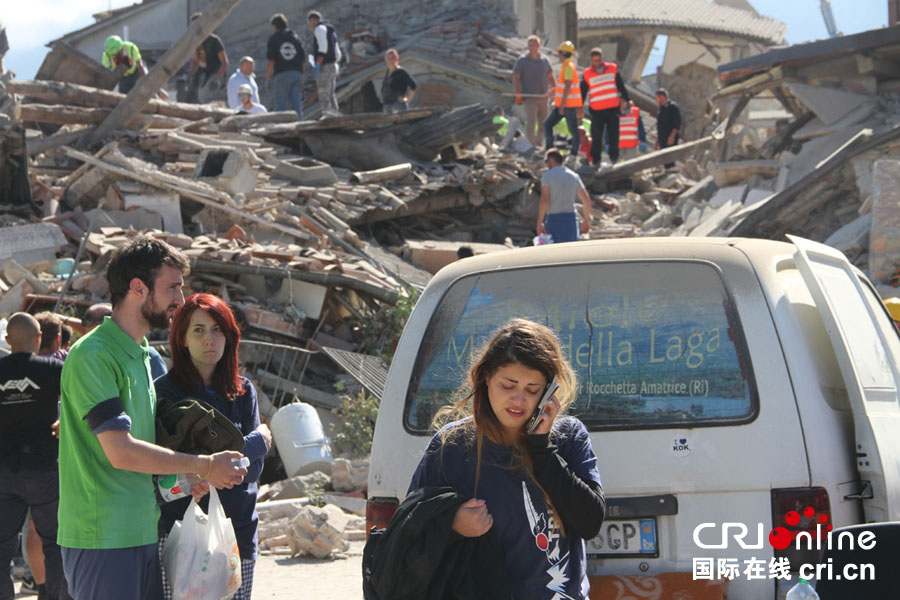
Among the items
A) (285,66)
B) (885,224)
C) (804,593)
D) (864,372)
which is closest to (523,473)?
(804,593)

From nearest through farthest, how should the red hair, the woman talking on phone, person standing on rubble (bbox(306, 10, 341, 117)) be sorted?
1. the woman talking on phone
2. the red hair
3. person standing on rubble (bbox(306, 10, 341, 117))

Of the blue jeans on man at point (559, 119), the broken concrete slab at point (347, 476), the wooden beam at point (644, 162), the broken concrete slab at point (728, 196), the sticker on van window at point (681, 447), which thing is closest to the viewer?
the sticker on van window at point (681, 447)

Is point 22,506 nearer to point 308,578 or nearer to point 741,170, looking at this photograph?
point 308,578

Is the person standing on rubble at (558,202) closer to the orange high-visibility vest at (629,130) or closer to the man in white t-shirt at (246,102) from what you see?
the man in white t-shirt at (246,102)

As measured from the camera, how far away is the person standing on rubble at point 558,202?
489 inches

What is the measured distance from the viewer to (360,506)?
9.22 metres

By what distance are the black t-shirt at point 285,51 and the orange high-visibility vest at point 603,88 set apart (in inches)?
206

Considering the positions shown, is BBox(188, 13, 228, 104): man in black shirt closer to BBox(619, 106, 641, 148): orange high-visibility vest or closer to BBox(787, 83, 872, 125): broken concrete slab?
BBox(619, 106, 641, 148): orange high-visibility vest

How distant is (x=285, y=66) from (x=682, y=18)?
72.6ft

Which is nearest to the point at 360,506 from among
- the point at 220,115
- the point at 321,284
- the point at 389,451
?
the point at 321,284

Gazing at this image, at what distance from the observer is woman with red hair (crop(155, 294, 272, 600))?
14.8ft

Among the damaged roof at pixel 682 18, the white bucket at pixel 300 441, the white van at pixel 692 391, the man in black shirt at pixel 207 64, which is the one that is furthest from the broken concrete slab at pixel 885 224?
the damaged roof at pixel 682 18

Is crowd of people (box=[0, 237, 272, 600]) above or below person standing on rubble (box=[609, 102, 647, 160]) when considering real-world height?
below

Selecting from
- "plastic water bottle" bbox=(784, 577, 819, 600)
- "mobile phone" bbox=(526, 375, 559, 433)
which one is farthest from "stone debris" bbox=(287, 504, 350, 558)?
"plastic water bottle" bbox=(784, 577, 819, 600)
